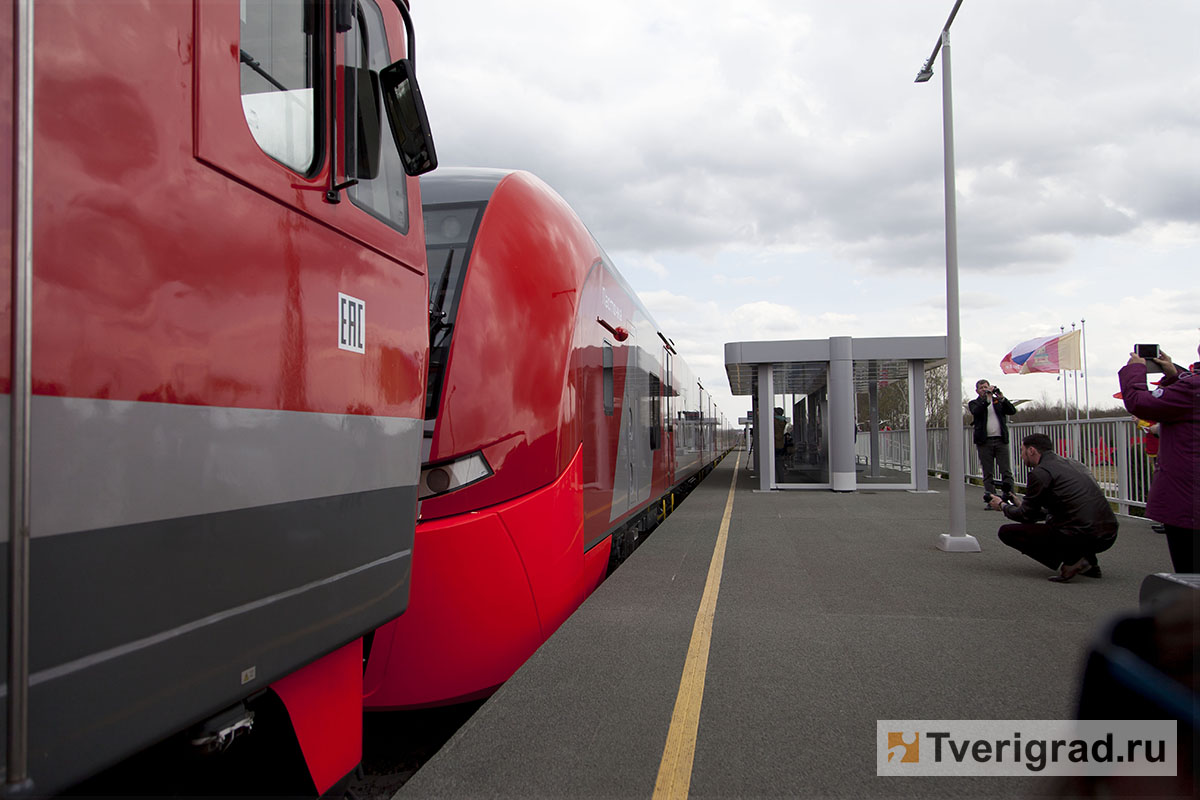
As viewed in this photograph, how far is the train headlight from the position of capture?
12.7 ft

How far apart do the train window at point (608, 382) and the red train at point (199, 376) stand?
3183mm

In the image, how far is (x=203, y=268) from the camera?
1919 millimetres

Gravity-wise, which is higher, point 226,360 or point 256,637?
point 226,360

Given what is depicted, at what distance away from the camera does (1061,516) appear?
638cm

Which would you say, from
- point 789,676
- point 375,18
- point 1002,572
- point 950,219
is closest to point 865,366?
point 950,219

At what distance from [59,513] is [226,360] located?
56cm

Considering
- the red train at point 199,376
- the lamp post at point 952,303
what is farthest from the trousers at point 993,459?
the red train at point 199,376

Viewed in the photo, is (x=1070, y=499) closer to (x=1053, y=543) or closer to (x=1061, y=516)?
(x=1061, y=516)

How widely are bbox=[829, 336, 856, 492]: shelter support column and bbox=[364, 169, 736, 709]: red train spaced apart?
10897 mm

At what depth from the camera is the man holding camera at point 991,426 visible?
12.4 meters

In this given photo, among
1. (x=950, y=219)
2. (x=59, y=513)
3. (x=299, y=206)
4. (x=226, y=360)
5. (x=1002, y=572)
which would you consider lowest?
(x=1002, y=572)

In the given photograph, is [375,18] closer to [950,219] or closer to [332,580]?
[332,580]

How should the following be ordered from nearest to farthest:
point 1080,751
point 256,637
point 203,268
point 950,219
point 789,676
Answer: point 1080,751, point 203,268, point 256,637, point 789,676, point 950,219

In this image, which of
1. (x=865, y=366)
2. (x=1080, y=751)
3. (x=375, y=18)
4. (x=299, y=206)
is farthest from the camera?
(x=865, y=366)
